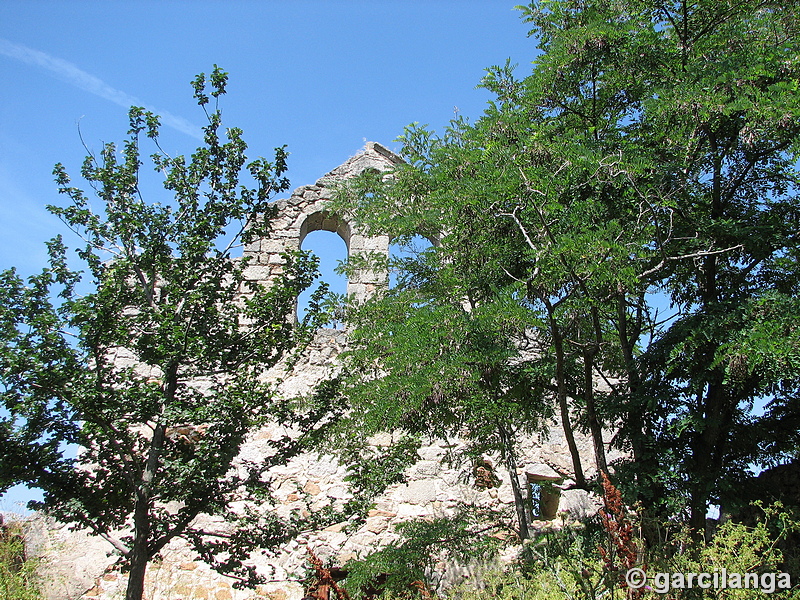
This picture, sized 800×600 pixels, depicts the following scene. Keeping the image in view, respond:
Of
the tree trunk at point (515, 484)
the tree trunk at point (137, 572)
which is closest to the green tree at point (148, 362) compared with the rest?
the tree trunk at point (137, 572)

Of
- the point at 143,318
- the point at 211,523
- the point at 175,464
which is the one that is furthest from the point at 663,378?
the point at 211,523

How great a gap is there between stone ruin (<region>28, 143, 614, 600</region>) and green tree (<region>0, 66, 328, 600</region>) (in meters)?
1.05

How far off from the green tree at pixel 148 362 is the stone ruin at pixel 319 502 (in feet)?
3.45

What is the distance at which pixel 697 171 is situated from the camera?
241 inches

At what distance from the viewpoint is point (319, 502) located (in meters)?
8.00

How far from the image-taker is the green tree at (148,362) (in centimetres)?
533

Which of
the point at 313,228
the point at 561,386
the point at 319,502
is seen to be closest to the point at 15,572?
the point at 319,502

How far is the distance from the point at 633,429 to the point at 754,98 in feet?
9.83

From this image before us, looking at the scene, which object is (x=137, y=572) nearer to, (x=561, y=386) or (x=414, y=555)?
(x=414, y=555)

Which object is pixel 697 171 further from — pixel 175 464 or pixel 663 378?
pixel 175 464

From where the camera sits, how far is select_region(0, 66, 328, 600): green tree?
5.33m

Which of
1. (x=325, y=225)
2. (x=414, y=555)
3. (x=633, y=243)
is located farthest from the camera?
(x=325, y=225)

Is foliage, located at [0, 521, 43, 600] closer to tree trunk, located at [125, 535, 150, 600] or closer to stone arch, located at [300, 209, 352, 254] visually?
tree trunk, located at [125, 535, 150, 600]

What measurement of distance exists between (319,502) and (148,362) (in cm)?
329
